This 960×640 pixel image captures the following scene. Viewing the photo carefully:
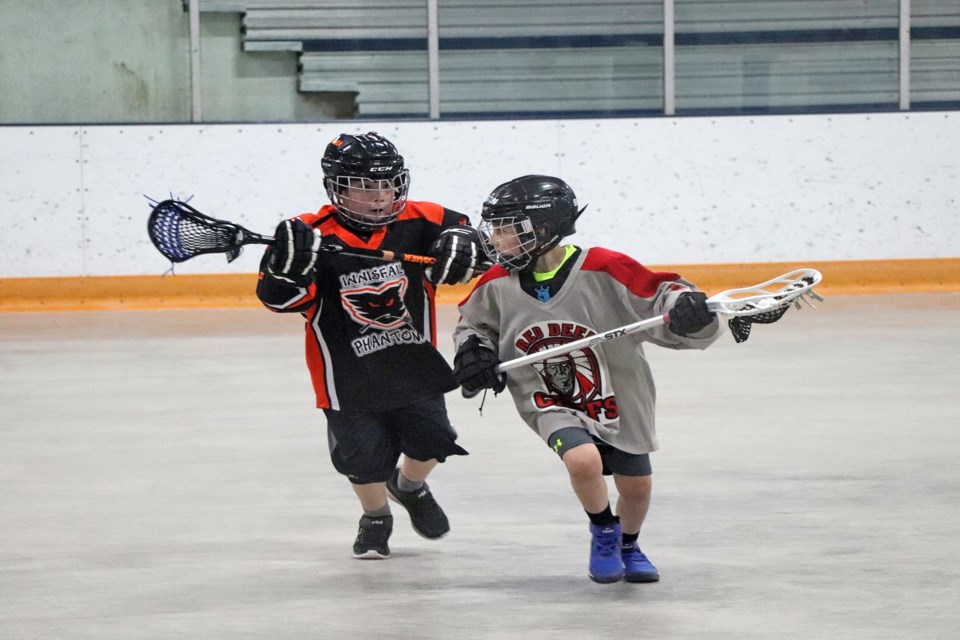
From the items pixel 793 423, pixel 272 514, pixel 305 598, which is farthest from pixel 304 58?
pixel 305 598

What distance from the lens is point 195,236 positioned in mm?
3373

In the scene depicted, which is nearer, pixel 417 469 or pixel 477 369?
pixel 477 369

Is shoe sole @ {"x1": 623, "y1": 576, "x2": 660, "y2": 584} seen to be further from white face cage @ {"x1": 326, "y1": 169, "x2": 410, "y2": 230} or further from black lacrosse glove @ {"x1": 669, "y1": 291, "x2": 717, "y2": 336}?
white face cage @ {"x1": 326, "y1": 169, "x2": 410, "y2": 230}

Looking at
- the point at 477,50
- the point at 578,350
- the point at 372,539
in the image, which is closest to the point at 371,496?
the point at 372,539

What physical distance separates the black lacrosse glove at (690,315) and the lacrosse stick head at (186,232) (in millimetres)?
985

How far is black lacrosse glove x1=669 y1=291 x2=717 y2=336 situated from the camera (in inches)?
116

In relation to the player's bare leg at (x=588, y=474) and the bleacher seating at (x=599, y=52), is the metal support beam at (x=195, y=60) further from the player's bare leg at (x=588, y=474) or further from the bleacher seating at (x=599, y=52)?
the player's bare leg at (x=588, y=474)

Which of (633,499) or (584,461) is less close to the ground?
(584,461)

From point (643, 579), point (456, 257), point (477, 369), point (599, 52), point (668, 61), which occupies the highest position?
point (599, 52)

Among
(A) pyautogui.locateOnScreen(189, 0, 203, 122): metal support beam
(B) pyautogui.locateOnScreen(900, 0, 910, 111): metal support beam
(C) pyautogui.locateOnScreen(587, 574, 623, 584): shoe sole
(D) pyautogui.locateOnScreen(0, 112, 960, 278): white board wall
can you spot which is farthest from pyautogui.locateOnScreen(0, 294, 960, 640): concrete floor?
(B) pyautogui.locateOnScreen(900, 0, 910, 111): metal support beam

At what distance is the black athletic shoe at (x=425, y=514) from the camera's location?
3.50 meters

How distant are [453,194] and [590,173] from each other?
0.83 m

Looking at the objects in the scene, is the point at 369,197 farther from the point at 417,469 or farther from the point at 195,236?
the point at 417,469

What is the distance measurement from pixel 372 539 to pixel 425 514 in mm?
173
